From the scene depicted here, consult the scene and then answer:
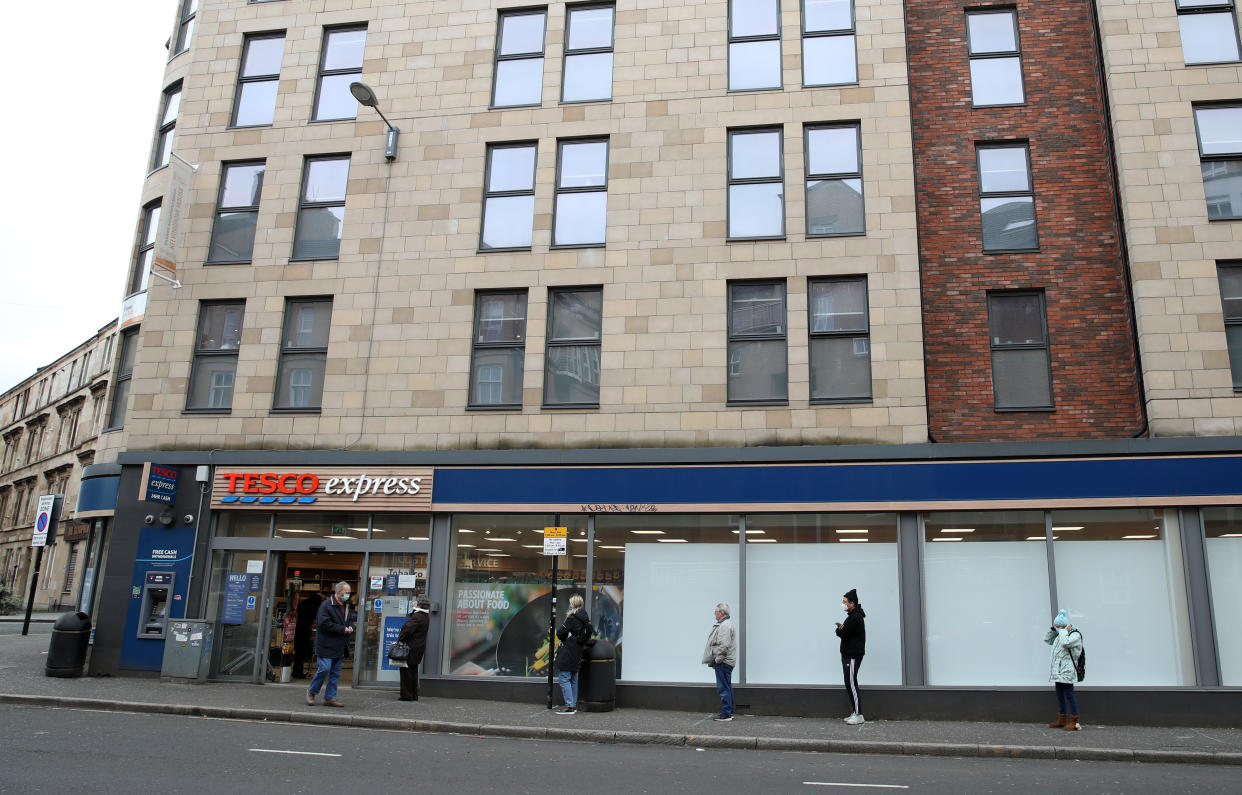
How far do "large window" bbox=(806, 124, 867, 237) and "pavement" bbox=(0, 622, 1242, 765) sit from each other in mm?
8194

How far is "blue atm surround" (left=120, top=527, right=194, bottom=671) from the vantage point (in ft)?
51.9

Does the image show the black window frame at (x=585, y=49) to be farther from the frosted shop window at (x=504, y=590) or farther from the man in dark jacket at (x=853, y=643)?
the man in dark jacket at (x=853, y=643)

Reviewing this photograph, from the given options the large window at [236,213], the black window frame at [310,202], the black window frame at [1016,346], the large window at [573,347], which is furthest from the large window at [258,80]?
the black window frame at [1016,346]

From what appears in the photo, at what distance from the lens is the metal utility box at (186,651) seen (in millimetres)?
15312

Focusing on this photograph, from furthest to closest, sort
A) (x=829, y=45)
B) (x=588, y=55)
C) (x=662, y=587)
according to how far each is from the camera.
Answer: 1. (x=588, y=55)
2. (x=829, y=45)
3. (x=662, y=587)

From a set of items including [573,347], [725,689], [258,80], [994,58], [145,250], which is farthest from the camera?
[145,250]

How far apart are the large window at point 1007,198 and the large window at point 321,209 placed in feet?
39.3

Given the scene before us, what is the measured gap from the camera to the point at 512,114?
1700 centimetres

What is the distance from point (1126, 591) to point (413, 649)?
36.4ft

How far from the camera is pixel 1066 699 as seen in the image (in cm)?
1223

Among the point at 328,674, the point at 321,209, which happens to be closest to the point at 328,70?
the point at 321,209

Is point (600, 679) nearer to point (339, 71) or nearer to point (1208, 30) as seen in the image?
point (339, 71)

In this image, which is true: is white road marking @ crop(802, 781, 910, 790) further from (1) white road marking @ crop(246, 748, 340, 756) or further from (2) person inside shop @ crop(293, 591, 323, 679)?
(2) person inside shop @ crop(293, 591, 323, 679)

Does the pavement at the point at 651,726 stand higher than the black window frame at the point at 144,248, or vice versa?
the black window frame at the point at 144,248
